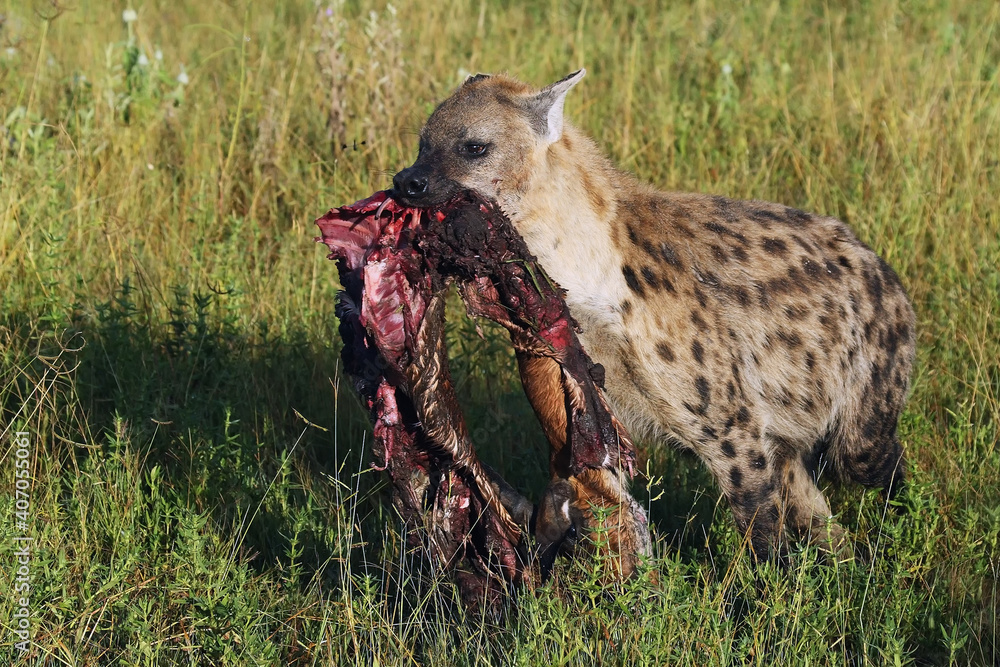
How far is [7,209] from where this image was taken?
4828 mm

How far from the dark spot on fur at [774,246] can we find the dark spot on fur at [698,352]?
0.50 metres

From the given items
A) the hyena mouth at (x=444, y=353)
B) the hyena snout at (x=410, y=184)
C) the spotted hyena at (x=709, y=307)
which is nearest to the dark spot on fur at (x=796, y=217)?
the spotted hyena at (x=709, y=307)

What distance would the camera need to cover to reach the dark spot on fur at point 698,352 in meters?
3.74

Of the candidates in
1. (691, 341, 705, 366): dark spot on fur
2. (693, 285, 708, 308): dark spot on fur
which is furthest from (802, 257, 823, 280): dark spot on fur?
(691, 341, 705, 366): dark spot on fur

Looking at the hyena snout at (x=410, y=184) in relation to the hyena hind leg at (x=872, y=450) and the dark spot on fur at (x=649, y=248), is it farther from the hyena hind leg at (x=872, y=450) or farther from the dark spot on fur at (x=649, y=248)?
the hyena hind leg at (x=872, y=450)

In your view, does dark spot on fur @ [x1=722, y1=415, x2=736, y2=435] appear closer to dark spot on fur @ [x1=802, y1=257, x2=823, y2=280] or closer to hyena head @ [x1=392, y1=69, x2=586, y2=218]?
dark spot on fur @ [x1=802, y1=257, x2=823, y2=280]

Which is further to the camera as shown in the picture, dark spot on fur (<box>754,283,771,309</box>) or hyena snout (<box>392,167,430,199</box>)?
dark spot on fur (<box>754,283,771,309</box>)

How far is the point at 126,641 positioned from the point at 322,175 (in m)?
2.85

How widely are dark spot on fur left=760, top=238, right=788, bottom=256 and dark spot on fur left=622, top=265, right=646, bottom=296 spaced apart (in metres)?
0.54

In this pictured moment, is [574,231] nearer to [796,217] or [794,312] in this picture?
[794,312]

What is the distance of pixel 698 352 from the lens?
3.75 m

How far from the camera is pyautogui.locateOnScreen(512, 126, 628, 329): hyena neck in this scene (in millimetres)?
3672

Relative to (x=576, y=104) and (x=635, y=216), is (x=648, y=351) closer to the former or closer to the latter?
(x=635, y=216)

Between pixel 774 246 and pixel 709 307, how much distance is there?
0.40m
